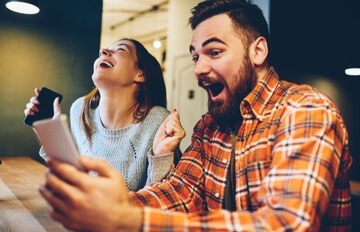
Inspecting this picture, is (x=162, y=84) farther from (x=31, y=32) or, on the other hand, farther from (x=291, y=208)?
(x=31, y=32)

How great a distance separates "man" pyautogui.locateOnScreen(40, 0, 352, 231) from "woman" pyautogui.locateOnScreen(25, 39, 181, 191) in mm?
221

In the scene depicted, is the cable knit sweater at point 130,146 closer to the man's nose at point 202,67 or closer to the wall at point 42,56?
the man's nose at point 202,67

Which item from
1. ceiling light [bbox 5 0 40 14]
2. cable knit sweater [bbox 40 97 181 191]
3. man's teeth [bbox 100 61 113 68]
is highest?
ceiling light [bbox 5 0 40 14]

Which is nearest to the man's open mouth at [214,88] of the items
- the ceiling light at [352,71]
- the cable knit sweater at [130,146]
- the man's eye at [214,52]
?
the man's eye at [214,52]

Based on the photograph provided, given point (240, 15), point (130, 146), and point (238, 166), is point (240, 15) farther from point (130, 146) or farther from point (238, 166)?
point (130, 146)

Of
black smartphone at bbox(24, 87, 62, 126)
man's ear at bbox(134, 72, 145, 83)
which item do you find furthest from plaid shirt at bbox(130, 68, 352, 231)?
black smartphone at bbox(24, 87, 62, 126)

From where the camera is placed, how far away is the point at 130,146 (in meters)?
1.72

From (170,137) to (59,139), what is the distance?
928 mm

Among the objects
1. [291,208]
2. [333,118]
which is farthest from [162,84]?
[291,208]

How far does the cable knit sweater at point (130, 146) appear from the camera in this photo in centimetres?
165

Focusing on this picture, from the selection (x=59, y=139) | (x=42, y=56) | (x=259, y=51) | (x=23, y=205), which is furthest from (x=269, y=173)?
(x=42, y=56)

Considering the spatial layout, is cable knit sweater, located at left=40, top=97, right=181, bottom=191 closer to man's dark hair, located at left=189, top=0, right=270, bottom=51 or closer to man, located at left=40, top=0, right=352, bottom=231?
man, located at left=40, top=0, right=352, bottom=231

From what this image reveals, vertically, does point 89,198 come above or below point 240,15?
below

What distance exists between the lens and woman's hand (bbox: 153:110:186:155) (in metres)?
1.46
